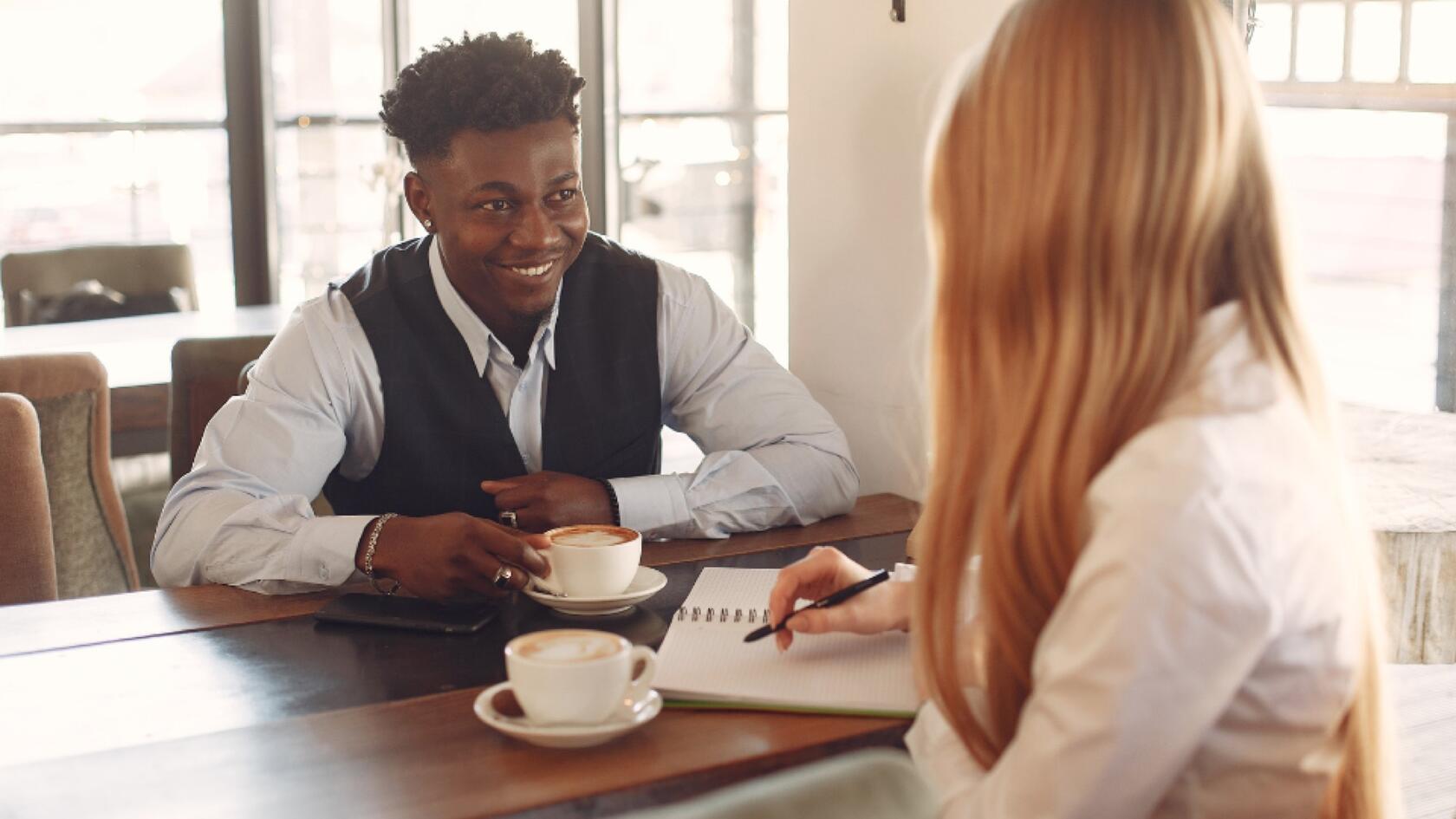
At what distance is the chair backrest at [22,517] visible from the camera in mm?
1743

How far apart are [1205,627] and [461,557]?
0.81m

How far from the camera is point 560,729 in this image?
1.03m

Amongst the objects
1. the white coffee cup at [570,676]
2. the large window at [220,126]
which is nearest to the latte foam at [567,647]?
the white coffee cup at [570,676]

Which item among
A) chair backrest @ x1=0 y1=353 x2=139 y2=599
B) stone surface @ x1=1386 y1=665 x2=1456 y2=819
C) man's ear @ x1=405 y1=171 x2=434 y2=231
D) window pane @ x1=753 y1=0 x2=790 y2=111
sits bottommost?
stone surface @ x1=1386 y1=665 x2=1456 y2=819

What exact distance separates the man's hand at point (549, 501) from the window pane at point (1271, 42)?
3.23 ft

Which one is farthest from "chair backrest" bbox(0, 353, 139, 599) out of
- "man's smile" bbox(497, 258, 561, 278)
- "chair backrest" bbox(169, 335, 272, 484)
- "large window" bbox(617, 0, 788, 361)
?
"large window" bbox(617, 0, 788, 361)

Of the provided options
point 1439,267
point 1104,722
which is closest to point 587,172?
point 1439,267

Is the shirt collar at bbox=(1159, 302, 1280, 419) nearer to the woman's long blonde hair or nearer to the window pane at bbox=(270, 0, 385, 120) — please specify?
the woman's long blonde hair

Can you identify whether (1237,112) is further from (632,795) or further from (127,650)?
(127,650)

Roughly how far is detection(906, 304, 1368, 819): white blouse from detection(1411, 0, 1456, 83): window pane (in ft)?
3.22

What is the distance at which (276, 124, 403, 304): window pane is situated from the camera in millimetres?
4867

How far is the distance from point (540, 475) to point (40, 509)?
675mm

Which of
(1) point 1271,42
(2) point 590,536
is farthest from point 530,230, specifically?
(1) point 1271,42

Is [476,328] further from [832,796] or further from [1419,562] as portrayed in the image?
[832,796]
